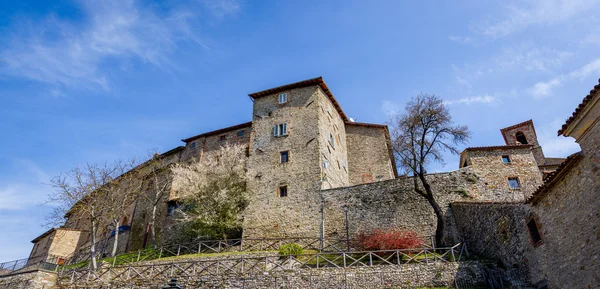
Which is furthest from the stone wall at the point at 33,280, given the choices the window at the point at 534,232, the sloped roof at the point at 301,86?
the window at the point at 534,232

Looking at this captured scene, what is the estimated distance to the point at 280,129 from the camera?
31.4m

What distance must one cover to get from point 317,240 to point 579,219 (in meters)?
15.3

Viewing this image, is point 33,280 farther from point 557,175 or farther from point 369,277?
point 557,175

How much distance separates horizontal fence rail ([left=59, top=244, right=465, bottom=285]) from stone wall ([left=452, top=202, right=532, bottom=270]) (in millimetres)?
1057

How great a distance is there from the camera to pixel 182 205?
105 ft

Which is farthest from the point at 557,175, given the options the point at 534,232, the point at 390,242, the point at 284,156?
the point at 284,156

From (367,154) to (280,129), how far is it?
343 inches

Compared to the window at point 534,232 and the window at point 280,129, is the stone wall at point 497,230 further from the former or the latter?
Result: the window at point 280,129

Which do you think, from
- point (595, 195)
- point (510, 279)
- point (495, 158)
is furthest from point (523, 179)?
point (595, 195)

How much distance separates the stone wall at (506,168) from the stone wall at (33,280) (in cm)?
2737

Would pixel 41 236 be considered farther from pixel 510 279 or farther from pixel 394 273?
pixel 510 279

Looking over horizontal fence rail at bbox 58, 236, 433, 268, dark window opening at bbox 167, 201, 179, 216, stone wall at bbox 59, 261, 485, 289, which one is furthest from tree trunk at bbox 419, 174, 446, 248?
dark window opening at bbox 167, 201, 179, 216

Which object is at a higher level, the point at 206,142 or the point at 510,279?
the point at 206,142

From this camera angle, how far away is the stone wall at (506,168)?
2562 centimetres
